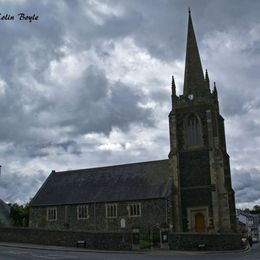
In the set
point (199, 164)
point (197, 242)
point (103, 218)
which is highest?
point (199, 164)

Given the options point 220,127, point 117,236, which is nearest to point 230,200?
point 220,127

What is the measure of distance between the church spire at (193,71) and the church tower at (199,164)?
126mm

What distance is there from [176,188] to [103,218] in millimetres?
10009

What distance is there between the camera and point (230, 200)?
53375 mm

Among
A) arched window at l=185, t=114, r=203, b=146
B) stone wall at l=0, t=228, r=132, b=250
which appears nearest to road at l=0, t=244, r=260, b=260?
stone wall at l=0, t=228, r=132, b=250

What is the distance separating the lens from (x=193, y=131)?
183ft

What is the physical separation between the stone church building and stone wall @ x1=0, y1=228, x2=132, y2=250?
46.1 feet

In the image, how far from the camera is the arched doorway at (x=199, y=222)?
52.8 metres

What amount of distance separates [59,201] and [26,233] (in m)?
18.1

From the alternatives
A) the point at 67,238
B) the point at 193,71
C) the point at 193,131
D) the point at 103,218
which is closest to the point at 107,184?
the point at 103,218

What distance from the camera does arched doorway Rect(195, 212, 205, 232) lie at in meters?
52.8

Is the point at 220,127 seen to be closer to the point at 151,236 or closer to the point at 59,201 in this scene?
the point at 151,236

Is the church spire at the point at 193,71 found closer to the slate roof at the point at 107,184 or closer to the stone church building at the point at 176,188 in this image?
the stone church building at the point at 176,188

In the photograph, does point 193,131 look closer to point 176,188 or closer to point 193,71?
point 176,188
